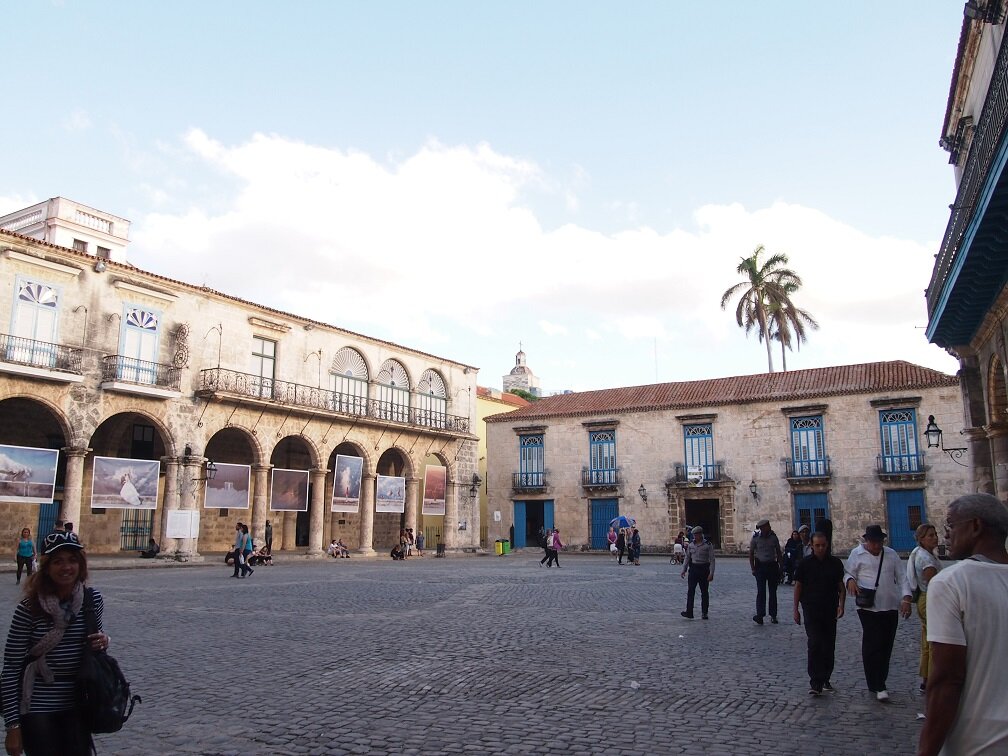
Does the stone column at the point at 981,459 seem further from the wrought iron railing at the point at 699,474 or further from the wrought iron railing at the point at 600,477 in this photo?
the wrought iron railing at the point at 600,477

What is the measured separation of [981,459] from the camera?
15.7 meters

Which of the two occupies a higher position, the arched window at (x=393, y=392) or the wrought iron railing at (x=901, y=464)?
the arched window at (x=393, y=392)

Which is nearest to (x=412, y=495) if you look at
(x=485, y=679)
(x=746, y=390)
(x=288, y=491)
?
(x=288, y=491)

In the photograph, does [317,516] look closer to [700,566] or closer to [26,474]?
[26,474]

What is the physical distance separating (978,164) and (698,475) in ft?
84.3

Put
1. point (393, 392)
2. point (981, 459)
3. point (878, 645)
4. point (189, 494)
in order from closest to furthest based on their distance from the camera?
point (878, 645) < point (981, 459) < point (189, 494) < point (393, 392)

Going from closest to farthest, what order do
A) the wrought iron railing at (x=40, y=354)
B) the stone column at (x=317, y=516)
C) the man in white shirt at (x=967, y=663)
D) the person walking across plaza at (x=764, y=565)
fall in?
1. the man in white shirt at (x=967, y=663)
2. the person walking across plaza at (x=764, y=565)
3. the wrought iron railing at (x=40, y=354)
4. the stone column at (x=317, y=516)

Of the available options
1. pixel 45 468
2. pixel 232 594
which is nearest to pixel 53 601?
pixel 232 594

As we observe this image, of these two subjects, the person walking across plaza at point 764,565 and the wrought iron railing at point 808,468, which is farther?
the wrought iron railing at point 808,468

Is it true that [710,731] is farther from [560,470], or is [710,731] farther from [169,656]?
[560,470]

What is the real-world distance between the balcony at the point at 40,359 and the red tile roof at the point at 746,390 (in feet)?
71.7

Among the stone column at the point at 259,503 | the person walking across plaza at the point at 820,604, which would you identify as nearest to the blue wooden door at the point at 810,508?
the stone column at the point at 259,503

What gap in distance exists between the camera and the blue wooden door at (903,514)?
30.5 metres

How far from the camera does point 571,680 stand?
7.38m
